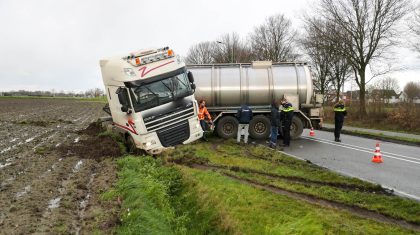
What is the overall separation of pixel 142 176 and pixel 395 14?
23.6 m

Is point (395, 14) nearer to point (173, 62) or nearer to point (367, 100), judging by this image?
point (367, 100)

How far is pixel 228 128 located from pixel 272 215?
10.1 meters

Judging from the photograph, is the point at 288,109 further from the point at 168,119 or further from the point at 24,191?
the point at 24,191

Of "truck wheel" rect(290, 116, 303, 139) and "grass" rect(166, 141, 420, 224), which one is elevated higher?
"truck wheel" rect(290, 116, 303, 139)

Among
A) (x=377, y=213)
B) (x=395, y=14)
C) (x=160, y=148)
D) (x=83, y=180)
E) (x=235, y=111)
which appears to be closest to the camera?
(x=377, y=213)

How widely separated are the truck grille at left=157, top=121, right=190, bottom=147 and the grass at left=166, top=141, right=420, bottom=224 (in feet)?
0.99

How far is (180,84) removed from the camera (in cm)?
1257

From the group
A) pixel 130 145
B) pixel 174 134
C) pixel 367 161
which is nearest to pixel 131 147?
pixel 130 145

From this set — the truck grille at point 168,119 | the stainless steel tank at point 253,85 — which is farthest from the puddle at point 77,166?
the stainless steel tank at point 253,85

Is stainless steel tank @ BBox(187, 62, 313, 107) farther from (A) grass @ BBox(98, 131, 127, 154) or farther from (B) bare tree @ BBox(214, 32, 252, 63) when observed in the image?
(B) bare tree @ BBox(214, 32, 252, 63)

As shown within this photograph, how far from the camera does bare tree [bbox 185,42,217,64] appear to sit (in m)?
66.3

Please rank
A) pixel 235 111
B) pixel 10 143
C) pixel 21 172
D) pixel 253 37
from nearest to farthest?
pixel 21 172, pixel 10 143, pixel 235 111, pixel 253 37

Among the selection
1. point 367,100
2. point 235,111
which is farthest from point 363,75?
point 235,111

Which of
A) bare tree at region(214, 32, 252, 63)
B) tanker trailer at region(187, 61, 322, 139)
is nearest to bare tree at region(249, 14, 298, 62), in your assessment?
bare tree at region(214, 32, 252, 63)
